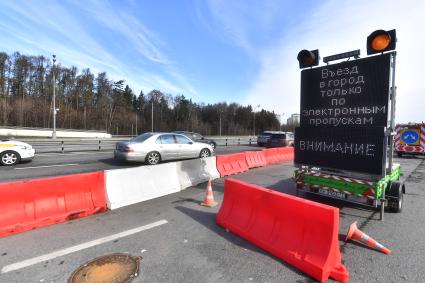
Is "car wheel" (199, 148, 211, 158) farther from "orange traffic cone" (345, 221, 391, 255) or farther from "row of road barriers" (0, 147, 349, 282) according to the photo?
"orange traffic cone" (345, 221, 391, 255)

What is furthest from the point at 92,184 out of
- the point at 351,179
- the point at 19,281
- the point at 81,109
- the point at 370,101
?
the point at 81,109

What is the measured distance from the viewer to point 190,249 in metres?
4.02

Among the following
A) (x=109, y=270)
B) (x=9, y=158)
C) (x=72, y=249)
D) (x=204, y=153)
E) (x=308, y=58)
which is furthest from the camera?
(x=204, y=153)

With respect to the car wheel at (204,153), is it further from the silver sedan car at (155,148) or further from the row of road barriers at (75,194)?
the row of road barriers at (75,194)

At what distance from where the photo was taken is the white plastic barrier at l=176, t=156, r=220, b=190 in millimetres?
8195

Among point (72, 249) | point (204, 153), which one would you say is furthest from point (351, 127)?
point (204, 153)

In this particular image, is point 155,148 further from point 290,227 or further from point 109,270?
point 290,227

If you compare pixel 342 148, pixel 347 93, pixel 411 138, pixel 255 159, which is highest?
pixel 347 93

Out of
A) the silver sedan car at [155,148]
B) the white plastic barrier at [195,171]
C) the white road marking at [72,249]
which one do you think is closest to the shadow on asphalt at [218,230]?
the white road marking at [72,249]

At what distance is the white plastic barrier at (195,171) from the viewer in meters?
8.20

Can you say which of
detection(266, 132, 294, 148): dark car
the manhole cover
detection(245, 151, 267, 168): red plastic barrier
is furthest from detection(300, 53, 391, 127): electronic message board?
detection(266, 132, 294, 148): dark car

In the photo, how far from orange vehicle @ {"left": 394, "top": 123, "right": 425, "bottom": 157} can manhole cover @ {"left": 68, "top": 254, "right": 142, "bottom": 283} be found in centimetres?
2087

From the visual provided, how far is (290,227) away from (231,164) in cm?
727

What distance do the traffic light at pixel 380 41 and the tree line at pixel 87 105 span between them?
198 ft
